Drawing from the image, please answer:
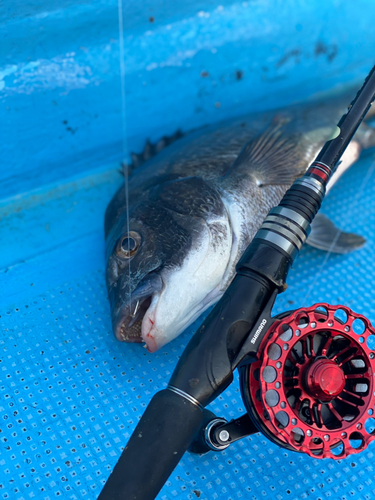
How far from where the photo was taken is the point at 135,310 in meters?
1.79

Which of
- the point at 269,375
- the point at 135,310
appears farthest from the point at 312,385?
the point at 135,310

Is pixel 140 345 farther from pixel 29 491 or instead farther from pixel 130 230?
pixel 29 491

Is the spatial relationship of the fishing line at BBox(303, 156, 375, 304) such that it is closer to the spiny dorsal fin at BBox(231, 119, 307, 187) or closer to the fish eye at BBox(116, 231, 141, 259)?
the spiny dorsal fin at BBox(231, 119, 307, 187)

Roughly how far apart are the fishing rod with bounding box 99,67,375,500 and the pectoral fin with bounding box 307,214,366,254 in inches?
38.8

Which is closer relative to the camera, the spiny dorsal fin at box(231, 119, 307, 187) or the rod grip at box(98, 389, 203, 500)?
the rod grip at box(98, 389, 203, 500)

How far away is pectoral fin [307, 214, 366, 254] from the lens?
2.37m

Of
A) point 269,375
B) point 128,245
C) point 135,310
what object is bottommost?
point 135,310

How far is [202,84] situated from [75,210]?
1.22m

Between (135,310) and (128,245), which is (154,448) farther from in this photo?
(128,245)

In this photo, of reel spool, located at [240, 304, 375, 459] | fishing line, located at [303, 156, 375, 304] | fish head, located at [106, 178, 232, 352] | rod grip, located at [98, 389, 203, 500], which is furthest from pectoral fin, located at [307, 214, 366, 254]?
rod grip, located at [98, 389, 203, 500]

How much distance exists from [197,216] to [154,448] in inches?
43.0

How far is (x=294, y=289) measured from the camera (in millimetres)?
2246

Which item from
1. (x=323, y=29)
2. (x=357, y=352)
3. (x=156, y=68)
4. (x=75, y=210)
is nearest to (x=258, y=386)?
(x=357, y=352)

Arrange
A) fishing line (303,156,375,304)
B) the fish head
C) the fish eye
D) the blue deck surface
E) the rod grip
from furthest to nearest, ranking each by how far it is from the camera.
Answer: fishing line (303,156,375,304) < the fish eye < the fish head < the blue deck surface < the rod grip
